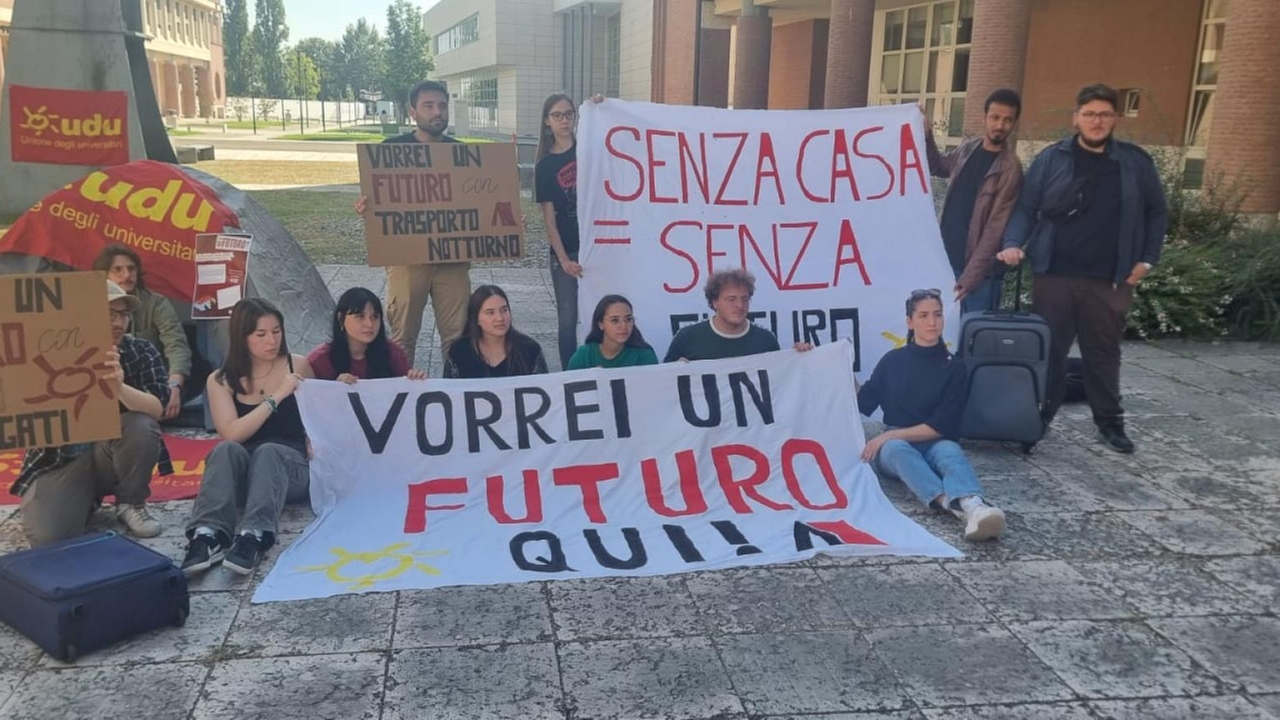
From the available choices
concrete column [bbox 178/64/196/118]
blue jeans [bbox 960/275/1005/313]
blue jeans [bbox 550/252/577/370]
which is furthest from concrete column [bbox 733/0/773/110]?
concrete column [bbox 178/64/196/118]

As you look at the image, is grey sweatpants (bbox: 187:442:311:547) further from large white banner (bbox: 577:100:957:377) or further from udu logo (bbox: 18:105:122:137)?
udu logo (bbox: 18:105:122:137)

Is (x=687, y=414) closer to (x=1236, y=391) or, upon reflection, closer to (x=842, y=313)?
(x=842, y=313)

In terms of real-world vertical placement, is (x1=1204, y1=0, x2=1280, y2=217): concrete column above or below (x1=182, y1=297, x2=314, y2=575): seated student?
above

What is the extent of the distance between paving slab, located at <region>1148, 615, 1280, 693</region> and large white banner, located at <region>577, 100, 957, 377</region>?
108 inches

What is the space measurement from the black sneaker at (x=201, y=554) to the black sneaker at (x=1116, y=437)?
481cm

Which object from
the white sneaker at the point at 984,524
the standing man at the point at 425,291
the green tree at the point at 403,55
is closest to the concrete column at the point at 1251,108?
the white sneaker at the point at 984,524

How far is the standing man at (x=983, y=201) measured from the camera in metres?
5.81

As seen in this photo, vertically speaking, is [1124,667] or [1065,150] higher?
[1065,150]

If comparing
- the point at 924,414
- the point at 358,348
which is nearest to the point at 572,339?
the point at 358,348

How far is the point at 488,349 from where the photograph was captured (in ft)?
16.9

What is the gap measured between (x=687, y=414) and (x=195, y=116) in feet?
289

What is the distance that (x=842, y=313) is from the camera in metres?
6.32

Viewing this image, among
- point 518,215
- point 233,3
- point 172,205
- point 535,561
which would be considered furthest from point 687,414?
point 233,3

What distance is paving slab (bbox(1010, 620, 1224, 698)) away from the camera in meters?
3.35
